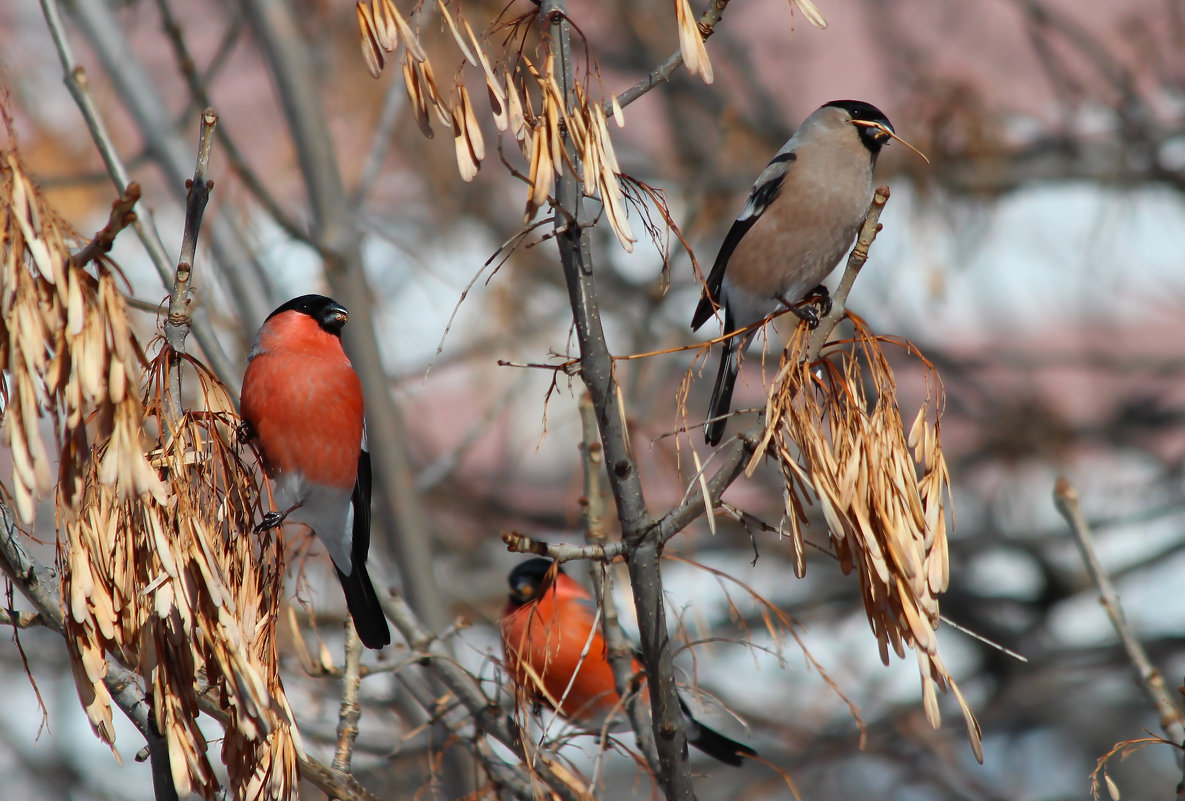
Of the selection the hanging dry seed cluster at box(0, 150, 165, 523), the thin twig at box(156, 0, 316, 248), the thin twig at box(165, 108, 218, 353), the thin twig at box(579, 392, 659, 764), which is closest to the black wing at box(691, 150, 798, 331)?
the thin twig at box(579, 392, 659, 764)

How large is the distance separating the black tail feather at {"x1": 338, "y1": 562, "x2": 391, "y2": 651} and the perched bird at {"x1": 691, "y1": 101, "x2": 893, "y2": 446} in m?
0.81

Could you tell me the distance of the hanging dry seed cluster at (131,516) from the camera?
109 centimetres

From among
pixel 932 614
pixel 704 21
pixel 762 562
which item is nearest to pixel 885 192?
pixel 704 21

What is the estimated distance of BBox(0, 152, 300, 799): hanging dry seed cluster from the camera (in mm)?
1094

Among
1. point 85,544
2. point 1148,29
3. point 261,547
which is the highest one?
point 1148,29

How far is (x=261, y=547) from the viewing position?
150 centimetres

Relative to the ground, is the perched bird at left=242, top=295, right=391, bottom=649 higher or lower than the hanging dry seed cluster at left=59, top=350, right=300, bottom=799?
higher

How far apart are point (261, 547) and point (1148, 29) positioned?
13.2 ft

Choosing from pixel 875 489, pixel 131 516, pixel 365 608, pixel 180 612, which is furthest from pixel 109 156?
pixel 875 489

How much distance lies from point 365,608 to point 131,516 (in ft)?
2.91

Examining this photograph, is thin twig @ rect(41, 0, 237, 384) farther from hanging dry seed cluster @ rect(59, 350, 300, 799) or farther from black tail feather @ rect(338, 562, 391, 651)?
hanging dry seed cluster @ rect(59, 350, 300, 799)

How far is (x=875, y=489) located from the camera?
1.30 metres

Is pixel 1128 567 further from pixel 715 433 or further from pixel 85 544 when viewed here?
pixel 85 544

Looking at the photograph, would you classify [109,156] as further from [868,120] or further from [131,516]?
[868,120]
